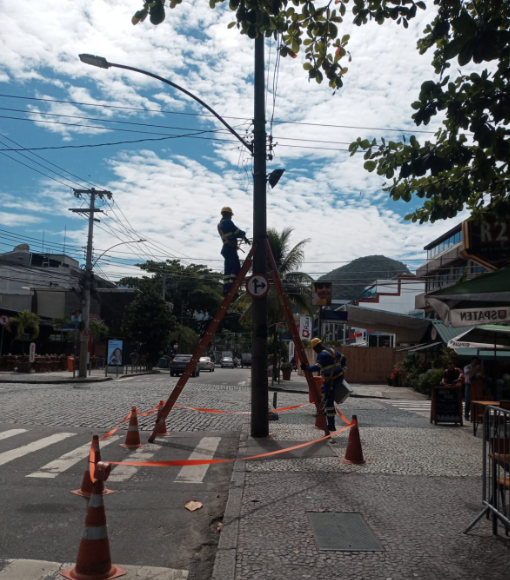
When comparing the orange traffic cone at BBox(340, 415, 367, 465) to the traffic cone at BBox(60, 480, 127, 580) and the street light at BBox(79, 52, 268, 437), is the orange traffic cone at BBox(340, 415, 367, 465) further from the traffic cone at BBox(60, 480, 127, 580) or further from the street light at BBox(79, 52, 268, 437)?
the traffic cone at BBox(60, 480, 127, 580)

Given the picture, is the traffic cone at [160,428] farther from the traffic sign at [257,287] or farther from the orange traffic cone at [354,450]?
the orange traffic cone at [354,450]

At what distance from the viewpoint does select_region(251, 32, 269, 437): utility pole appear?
10508 millimetres

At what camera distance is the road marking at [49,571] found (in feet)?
14.5

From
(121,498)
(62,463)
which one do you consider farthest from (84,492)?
(62,463)

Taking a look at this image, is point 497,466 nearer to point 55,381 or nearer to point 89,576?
point 89,576

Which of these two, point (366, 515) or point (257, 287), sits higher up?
point (257, 287)

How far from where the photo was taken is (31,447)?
9516 mm

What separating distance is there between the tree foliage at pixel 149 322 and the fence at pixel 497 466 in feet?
152

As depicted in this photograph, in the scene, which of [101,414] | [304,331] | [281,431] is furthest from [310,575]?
[304,331]

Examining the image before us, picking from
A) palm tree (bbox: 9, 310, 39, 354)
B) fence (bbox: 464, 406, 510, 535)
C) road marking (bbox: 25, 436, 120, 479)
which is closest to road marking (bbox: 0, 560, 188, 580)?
fence (bbox: 464, 406, 510, 535)

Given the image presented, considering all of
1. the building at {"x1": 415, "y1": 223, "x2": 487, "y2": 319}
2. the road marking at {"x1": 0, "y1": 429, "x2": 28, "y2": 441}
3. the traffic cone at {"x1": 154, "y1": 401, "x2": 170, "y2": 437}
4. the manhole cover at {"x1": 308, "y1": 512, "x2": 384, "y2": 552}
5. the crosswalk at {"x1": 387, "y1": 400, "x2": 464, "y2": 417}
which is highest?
the building at {"x1": 415, "y1": 223, "x2": 487, "y2": 319}

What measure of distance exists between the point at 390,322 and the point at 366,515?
2655 cm

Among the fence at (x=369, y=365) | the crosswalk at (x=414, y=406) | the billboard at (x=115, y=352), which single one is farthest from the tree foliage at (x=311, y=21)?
the billboard at (x=115, y=352)

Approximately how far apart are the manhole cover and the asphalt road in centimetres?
94
